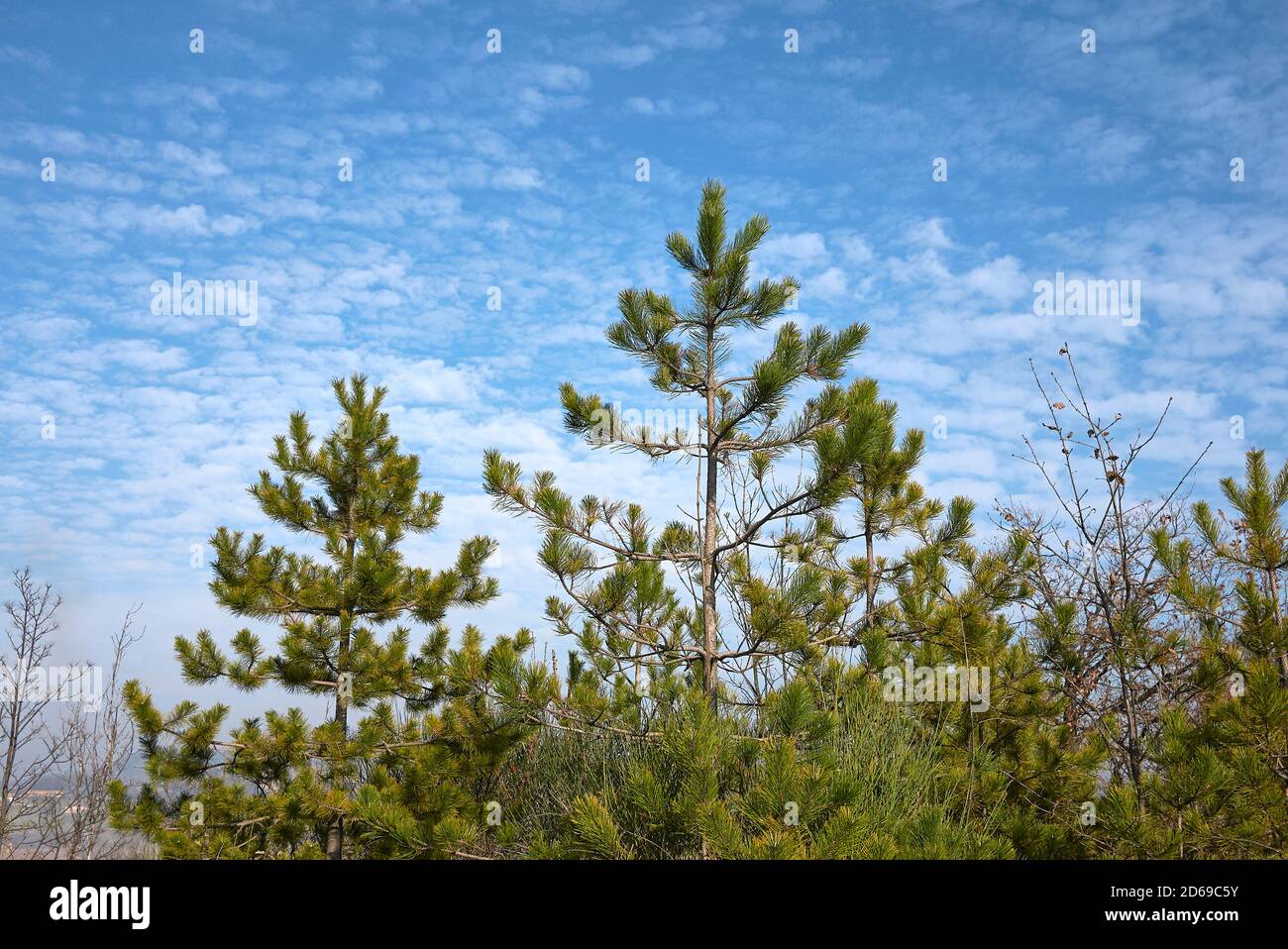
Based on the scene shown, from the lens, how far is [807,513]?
5379mm

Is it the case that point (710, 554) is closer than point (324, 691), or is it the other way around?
point (710, 554)

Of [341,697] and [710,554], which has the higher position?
[710,554]

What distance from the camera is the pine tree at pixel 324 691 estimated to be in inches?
288

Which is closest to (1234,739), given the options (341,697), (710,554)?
(710,554)

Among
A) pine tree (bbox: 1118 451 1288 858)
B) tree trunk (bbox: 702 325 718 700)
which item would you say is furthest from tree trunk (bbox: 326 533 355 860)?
pine tree (bbox: 1118 451 1288 858)

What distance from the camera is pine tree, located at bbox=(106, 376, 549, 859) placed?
24.0 feet

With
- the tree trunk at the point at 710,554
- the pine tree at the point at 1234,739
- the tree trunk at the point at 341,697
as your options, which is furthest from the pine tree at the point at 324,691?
the pine tree at the point at 1234,739

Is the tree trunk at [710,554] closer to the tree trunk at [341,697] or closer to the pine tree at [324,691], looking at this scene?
the pine tree at [324,691]

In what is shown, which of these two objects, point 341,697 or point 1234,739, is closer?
point 1234,739

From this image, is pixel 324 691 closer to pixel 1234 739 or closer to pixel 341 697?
pixel 341 697

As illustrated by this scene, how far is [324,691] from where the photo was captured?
8.07 m

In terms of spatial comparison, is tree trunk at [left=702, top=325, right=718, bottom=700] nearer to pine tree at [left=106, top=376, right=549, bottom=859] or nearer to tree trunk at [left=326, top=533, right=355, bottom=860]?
pine tree at [left=106, top=376, right=549, bottom=859]
